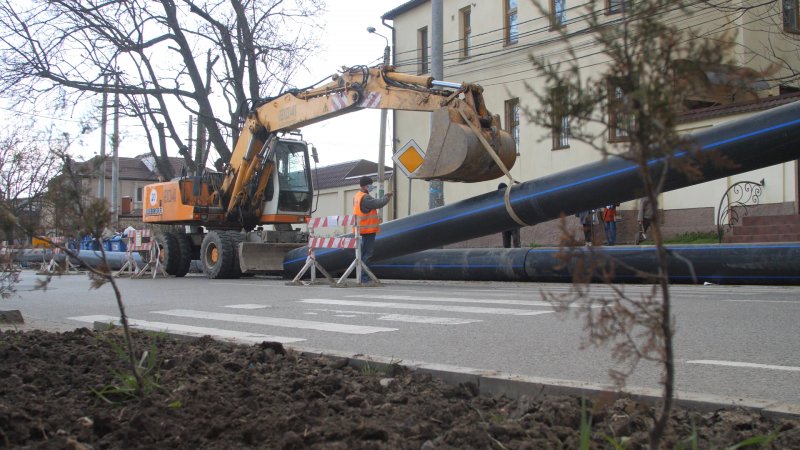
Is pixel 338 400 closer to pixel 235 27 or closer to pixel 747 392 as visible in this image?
pixel 747 392

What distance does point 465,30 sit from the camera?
29.8m

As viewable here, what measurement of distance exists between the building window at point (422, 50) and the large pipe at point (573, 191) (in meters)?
17.5

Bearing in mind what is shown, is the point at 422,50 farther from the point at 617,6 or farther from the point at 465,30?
the point at 617,6

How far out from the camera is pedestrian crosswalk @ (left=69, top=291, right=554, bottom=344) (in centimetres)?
700

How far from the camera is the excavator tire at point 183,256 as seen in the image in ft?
62.4

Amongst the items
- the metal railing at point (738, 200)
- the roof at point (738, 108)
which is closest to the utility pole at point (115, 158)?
the roof at point (738, 108)

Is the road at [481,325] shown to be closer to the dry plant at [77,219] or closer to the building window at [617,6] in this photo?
the building window at [617,6]

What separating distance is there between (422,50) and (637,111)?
3001 centimetres

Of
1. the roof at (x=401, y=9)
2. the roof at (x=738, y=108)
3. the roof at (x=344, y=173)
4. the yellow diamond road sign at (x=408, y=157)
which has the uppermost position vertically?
the roof at (x=401, y=9)

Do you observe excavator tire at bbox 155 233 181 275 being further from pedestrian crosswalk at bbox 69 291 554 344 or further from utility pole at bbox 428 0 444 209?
pedestrian crosswalk at bbox 69 291 554 344

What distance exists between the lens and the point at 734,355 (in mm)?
5262

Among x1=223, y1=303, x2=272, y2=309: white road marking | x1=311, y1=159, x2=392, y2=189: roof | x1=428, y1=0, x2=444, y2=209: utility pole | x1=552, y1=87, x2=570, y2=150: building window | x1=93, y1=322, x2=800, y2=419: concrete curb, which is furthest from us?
x1=311, y1=159, x2=392, y2=189: roof

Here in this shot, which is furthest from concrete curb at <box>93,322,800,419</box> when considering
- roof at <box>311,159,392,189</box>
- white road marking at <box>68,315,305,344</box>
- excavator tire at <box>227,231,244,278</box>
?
roof at <box>311,159,392,189</box>

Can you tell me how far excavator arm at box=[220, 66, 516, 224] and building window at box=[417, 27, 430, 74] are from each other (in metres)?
14.4
